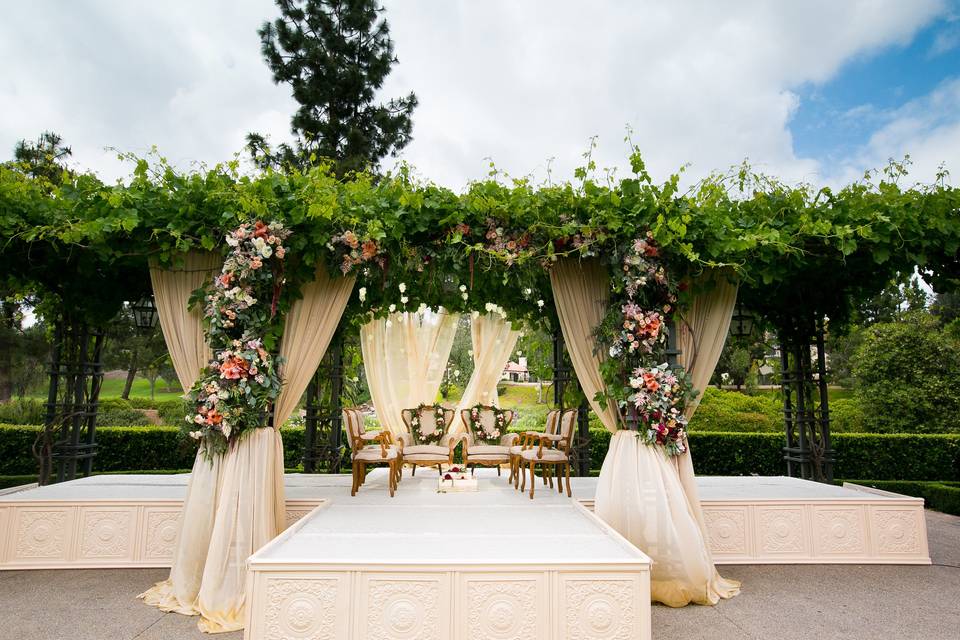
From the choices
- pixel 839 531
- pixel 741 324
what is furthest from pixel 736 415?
pixel 839 531

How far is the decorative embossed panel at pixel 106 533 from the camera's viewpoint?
396 centimetres

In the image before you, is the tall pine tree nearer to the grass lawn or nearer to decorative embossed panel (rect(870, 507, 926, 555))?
decorative embossed panel (rect(870, 507, 926, 555))

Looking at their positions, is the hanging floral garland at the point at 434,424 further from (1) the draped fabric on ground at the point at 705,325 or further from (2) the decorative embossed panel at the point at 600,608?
(2) the decorative embossed panel at the point at 600,608

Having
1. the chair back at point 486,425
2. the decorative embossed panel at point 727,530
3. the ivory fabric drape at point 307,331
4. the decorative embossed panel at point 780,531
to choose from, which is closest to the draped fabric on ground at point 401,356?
the chair back at point 486,425

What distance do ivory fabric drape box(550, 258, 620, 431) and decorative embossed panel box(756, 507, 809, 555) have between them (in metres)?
1.71

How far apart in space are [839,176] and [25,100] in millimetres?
11721

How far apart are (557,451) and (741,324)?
7.37 feet

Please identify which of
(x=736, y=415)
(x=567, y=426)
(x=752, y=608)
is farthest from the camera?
(x=736, y=415)

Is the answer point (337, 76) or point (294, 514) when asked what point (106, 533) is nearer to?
point (294, 514)

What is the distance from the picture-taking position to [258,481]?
11.3ft

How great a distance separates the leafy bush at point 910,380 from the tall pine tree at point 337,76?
9.99m

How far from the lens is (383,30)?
11.2m

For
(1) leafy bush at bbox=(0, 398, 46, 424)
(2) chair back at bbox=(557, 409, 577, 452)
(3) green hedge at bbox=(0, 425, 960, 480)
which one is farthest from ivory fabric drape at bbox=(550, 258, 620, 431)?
(1) leafy bush at bbox=(0, 398, 46, 424)

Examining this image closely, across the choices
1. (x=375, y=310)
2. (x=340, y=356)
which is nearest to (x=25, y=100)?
(x=340, y=356)
